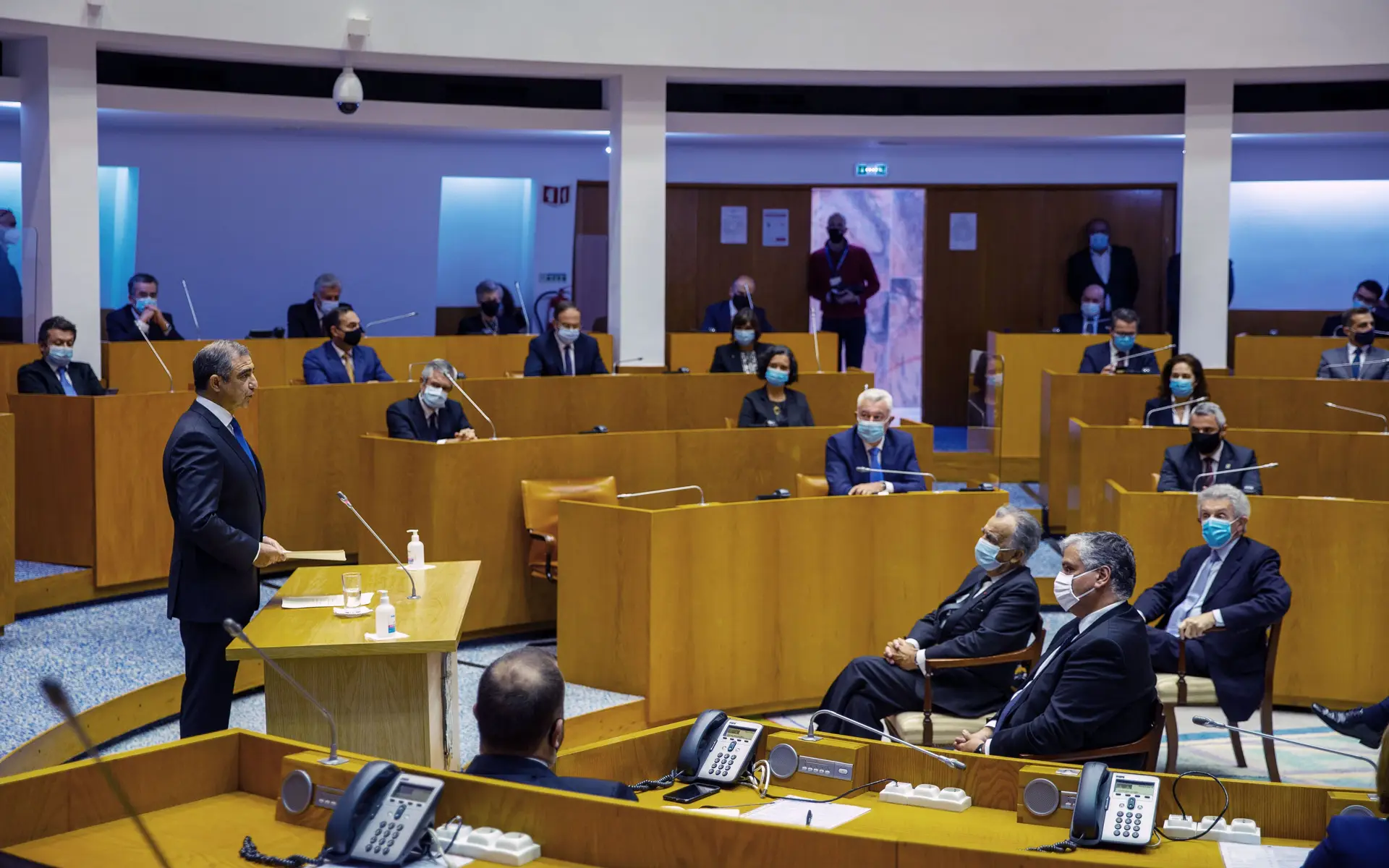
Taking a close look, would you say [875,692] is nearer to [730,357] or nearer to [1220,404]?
[730,357]

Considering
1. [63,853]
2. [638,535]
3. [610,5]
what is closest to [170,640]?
[638,535]

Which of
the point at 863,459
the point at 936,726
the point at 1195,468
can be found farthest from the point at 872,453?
the point at 936,726

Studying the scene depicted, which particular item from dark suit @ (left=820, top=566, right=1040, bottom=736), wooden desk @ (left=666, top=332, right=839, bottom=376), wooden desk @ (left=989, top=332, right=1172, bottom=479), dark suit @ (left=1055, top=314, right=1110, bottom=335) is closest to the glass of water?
dark suit @ (left=820, top=566, right=1040, bottom=736)

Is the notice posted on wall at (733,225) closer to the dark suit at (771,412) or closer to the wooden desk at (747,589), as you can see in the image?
the dark suit at (771,412)

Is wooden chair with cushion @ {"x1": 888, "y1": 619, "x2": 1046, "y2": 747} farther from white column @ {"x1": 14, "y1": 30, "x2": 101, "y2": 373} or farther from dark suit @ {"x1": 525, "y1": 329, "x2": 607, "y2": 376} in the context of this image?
white column @ {"x1": 14, "y1": 30, "x2": 101, "y2": 373}

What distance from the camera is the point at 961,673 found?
5016 mm

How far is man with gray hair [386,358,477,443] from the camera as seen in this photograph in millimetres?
7160

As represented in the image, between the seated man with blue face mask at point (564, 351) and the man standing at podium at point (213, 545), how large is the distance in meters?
4.82

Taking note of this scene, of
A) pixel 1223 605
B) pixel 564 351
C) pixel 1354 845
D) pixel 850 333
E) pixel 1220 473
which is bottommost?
pixel 1223 605

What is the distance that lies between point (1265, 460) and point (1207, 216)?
3.59m

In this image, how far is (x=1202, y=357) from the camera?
1053cm

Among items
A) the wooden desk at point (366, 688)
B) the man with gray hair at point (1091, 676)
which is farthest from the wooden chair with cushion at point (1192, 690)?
the wooden desk at point (366, 688)

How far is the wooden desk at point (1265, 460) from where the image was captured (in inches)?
284

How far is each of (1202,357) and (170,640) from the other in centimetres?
752
